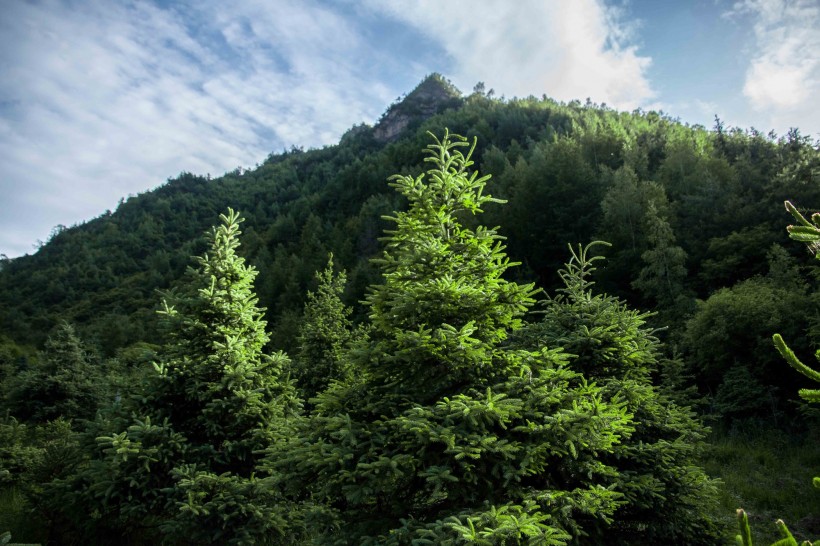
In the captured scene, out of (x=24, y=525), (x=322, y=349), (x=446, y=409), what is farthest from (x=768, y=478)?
(x=24, y=525)

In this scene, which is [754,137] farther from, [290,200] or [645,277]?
[290,200]

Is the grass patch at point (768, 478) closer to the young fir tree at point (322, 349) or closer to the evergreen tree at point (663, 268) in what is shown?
the evergreen tree at point (663, 268)

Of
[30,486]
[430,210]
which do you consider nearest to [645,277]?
[430,210]

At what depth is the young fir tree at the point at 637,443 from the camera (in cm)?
730

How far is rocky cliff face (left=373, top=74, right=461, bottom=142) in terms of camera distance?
443 ft

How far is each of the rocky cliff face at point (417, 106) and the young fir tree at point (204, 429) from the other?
124 metres

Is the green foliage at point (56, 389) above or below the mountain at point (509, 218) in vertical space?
below

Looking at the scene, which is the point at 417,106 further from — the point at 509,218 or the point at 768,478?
the point at 768,478

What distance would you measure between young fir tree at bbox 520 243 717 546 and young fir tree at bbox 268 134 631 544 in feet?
2.29

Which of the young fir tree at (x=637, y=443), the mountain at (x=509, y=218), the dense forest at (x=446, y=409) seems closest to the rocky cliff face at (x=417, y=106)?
the mountain at (x=509, y=218)

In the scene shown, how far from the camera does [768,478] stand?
43.9ft

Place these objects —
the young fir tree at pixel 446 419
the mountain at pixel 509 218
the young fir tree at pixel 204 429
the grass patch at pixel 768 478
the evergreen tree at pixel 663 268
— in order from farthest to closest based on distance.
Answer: the mountain at pixel 509 218 < the evergreen tree at pixel 663 268 < the grass patch at pixel 768 478 < the young fir tree at pixel 204 429 < the young fir tree at pixel 446 419

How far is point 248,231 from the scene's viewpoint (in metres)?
82.5

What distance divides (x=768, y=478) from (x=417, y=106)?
14231 centimetres
